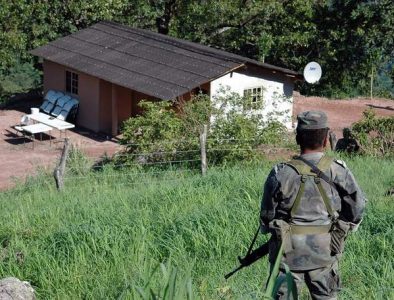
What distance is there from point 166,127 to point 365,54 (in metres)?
13.5

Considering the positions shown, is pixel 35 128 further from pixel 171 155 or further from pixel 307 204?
pixel 307 204

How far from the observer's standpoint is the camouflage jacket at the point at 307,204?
5312 millimetres

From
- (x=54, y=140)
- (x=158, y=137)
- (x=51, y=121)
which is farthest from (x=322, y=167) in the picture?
(x=51, y=121)

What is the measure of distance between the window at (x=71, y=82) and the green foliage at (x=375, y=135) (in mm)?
10006

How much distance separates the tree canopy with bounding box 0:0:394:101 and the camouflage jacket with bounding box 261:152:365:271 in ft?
70.3

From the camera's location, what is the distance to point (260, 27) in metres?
27.3

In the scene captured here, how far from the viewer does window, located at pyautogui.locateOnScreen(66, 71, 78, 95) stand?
2434 centimetres

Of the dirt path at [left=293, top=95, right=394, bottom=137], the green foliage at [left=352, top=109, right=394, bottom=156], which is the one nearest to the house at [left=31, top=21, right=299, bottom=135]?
the dirt path at [left=293, top=95, right=394, bottom=137]

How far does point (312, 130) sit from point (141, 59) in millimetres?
17984

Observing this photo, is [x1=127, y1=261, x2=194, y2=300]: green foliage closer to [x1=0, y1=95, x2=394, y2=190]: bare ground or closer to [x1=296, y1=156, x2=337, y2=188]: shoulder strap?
[x1=296, y1=156, x2=337, y2=188]: shoulder strap

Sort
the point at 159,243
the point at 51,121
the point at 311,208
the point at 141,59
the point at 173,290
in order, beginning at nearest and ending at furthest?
the point at 173,290 < the point at 311,208 < the point at 159,243 < the point at 51,121 < the point at 141,59

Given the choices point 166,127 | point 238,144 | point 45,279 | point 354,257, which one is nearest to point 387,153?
point 238,144

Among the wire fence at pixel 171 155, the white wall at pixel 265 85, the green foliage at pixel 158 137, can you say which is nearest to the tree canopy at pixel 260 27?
the white wall at pixel 265 85

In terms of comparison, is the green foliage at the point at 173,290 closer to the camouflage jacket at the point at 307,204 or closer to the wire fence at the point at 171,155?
the camouflage jacket at the point at 307,204
